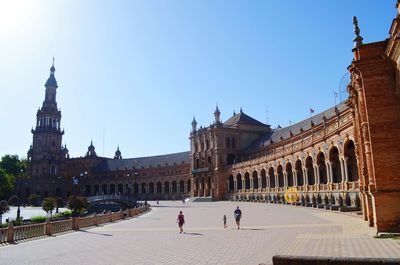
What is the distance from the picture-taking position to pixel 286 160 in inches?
2174

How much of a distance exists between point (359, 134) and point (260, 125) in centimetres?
6902

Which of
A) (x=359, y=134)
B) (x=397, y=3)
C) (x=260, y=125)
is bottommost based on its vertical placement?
(x=359, y=134)

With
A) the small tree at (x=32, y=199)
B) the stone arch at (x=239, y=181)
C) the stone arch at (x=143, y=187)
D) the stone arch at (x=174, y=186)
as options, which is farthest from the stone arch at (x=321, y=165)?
the stone arch at (x=143, y=187)

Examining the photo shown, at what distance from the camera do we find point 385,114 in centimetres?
1766

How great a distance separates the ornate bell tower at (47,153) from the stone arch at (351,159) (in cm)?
10124

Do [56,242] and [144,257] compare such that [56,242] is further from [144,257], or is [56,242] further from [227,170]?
[227,170]

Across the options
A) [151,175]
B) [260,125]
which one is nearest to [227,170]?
[260,125]

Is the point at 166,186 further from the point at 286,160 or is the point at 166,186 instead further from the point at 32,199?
the point at 286,160

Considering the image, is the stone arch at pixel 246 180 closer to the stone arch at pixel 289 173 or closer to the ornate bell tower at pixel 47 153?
the stone arch at pixel 289 173

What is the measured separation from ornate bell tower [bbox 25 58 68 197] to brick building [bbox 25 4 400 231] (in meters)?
0.32

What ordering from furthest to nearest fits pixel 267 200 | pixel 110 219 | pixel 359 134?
pixel 267 200 < pixel 110 219 < pixel 359 134

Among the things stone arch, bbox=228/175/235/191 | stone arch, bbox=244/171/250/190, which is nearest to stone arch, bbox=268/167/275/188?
stone arch, bbox=244/171/250/190

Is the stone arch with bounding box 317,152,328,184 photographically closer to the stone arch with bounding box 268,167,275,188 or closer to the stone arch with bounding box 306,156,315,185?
the stone arch with bounding box 306,156,315,185

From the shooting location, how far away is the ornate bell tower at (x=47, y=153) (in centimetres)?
11650
